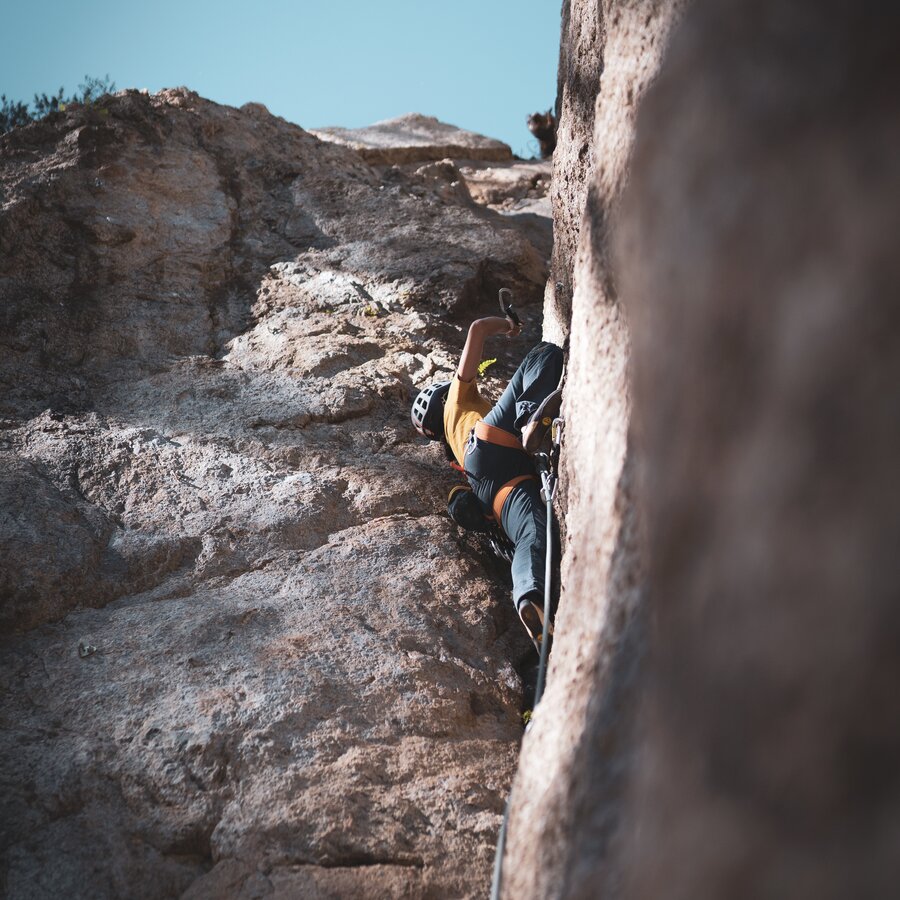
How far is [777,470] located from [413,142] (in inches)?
340

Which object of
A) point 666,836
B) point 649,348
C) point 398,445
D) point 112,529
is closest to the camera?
point 666,836

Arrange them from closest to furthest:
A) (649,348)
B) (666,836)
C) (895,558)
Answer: (895,558) → (666,836) → (649,348)

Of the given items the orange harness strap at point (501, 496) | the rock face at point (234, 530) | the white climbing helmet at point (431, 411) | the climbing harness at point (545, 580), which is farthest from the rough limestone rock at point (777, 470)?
the white climbing helmet at point (431, 411)

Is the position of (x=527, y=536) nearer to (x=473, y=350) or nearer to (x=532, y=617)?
(x=532, y=617)

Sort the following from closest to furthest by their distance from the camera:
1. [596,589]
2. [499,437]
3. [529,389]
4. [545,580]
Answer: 1. [596,589]
2. [545,580]
3. [529,389]
4. [499,437]

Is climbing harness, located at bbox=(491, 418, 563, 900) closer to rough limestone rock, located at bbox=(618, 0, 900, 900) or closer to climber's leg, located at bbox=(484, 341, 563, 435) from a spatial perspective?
climber's leg, located at bbox=(484, 341, 563, 435)

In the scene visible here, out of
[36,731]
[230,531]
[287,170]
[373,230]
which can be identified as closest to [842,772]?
[36,731]

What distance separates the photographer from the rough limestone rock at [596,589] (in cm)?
153

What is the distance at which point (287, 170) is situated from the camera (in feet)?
20.0

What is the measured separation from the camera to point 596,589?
1.86 metres

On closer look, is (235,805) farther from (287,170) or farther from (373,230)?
(287,170)

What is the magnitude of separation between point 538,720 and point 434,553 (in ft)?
4.98

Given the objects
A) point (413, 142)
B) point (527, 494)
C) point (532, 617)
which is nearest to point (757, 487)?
point (532, 617)

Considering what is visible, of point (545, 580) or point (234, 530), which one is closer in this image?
point (545, 580)
